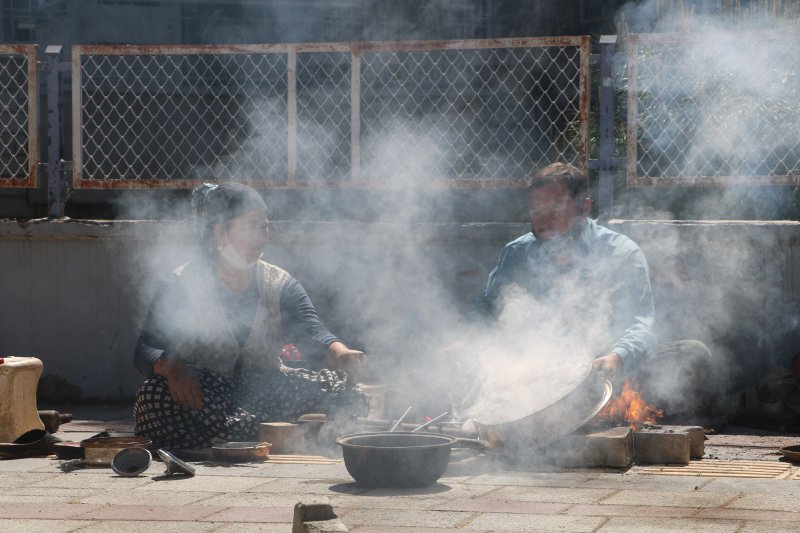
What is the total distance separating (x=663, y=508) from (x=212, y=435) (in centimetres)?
275

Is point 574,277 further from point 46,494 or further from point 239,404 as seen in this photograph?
point 46,494

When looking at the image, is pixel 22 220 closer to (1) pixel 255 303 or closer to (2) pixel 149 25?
(1) pixel 255 303

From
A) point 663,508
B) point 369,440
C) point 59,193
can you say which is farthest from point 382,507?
point 59,193

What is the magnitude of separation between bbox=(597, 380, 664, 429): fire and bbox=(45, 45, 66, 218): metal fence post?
14.7 feet

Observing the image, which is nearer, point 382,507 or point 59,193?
point 382,507

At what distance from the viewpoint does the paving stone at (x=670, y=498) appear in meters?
4.60

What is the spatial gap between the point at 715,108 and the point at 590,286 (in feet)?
6.44

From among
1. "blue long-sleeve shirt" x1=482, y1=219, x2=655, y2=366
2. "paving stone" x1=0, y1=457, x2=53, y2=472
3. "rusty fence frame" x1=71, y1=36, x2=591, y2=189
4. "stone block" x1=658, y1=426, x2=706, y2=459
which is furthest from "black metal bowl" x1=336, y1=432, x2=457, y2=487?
"rusty fence frame" x1=71, y1=36, x2=591, y2=189

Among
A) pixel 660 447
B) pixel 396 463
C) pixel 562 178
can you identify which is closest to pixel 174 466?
pixel 396 463

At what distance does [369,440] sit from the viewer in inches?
206

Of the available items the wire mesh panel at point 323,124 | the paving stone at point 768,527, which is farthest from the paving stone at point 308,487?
the wire mesh panel at point 323,124

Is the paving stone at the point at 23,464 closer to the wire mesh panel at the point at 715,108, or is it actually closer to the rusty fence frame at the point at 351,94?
the rusty fence frame at the point at 351,94

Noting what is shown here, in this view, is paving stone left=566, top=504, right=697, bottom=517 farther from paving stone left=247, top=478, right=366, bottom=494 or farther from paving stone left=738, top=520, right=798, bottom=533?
paving stone left=247, top=478, right=366, bottom=494

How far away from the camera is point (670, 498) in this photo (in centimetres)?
472
